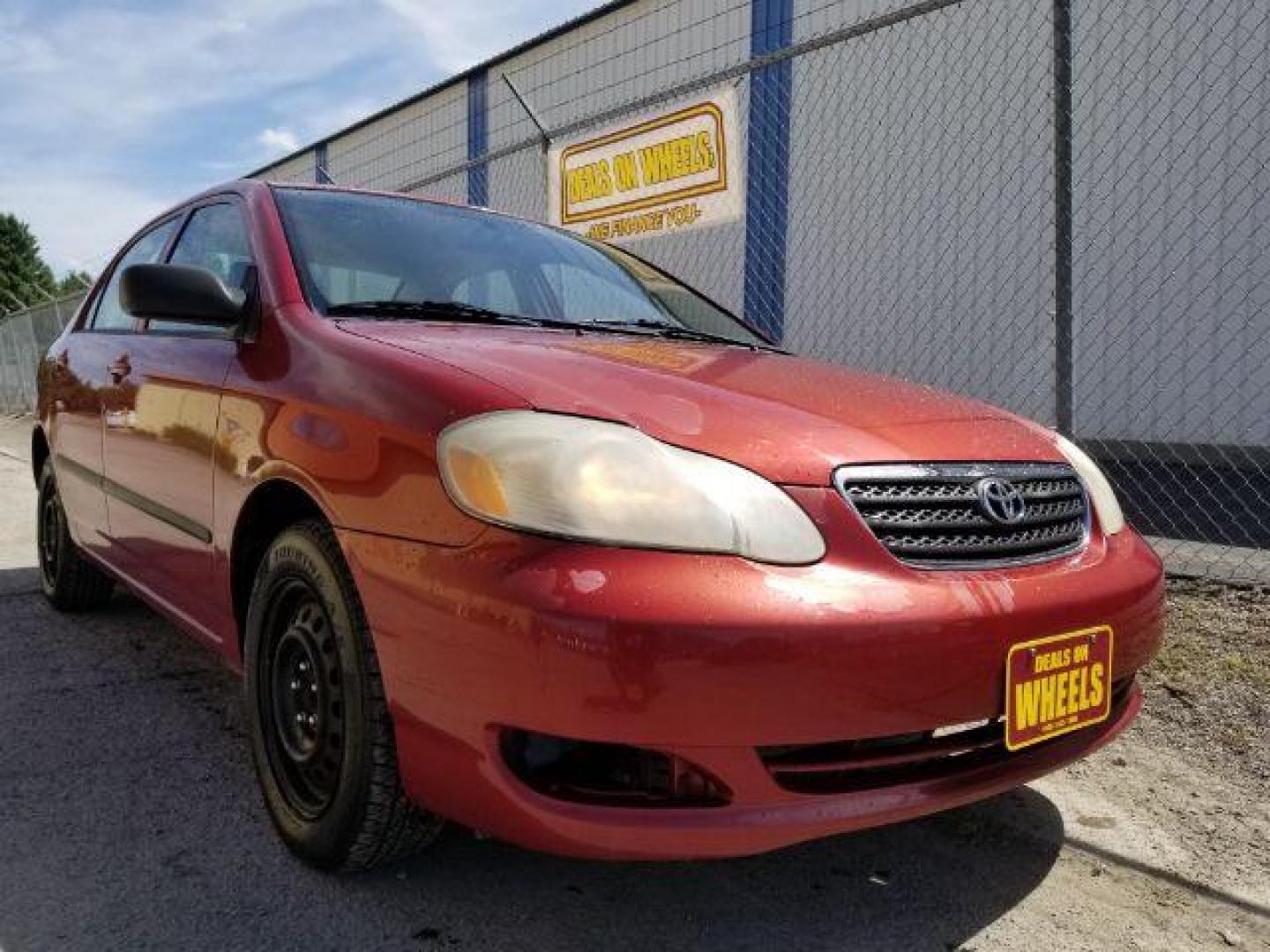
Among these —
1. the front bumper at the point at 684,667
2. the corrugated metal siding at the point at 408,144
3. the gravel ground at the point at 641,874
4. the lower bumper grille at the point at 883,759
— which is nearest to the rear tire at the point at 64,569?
the gravel ground at the point at 641,874

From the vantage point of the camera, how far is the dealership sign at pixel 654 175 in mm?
6332

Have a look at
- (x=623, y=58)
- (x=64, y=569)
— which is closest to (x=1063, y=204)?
(x=64, y=569)

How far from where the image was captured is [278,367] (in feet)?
7.30

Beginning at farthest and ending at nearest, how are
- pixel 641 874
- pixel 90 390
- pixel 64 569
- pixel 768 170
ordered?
pixel 768 170
pixel 64 569
pixel 90 390
pixel 641 874

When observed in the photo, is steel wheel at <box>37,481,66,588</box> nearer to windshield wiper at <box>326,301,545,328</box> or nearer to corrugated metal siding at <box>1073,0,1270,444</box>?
windshield wiper at <box>326,301,545,328</box>

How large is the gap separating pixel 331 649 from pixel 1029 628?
128 cm

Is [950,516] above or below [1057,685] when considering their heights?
above

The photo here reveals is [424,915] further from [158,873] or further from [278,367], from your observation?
[278,367]

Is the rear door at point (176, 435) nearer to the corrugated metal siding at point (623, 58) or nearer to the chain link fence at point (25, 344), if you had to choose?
the corrugated metal siding at point (623, 58)

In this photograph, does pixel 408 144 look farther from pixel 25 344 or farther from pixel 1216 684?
pixel 1216 684

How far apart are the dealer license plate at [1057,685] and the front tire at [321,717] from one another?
3.52 ft

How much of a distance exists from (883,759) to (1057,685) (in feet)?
1.25

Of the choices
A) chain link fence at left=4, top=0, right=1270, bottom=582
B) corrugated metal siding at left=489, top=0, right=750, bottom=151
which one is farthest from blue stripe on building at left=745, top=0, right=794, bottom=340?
corrugated metal siding at left=489, top=0, right=750, bottom=151

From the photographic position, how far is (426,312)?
2443 millimetres
